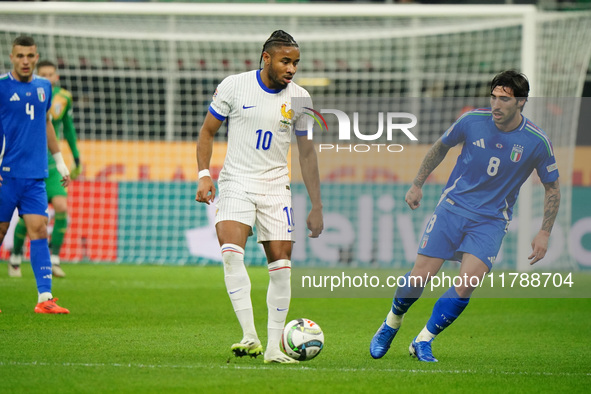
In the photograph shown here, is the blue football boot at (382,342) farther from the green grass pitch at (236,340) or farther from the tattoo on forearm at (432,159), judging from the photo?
the tattoo on forearm at (432,159)

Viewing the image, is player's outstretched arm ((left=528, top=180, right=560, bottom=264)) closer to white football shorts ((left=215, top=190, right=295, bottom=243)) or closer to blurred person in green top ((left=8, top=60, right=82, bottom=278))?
white football shorts ((left=215, top=190, right=295, bottom=243))

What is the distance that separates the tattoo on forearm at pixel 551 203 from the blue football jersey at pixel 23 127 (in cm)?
461

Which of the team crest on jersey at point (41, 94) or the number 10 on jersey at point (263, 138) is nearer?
the number 10 on jersey at point (263, 138)

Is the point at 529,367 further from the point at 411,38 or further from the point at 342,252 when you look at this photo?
the point at 411,38

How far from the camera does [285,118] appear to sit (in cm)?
641

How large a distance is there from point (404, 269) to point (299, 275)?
192cm

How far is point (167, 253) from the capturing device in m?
15.7

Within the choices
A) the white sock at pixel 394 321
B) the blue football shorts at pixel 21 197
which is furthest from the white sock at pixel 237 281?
the blue football shorts at pixel 21 197

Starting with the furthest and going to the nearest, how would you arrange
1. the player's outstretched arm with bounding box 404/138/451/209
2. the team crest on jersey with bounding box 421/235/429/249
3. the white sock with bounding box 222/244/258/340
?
the player's outstretched arm with bounding box 404/138/451/209 < the team crest on jersey with bounding box 421/235/429/249 < the white sock with bounding box 222/244/258/340

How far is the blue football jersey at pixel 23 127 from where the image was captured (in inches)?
350

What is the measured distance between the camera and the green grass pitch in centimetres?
553

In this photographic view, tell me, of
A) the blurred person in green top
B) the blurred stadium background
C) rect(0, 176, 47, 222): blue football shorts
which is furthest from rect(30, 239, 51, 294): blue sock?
the blurred stadium background

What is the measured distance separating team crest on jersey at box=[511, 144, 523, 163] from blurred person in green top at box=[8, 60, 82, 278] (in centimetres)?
631

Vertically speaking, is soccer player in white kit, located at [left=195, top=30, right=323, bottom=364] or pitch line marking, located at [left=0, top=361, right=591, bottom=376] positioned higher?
soccer player in white kit, located at [left=195, top=30, right=323, bottom=364]
